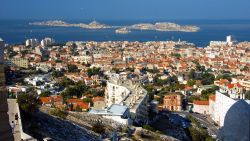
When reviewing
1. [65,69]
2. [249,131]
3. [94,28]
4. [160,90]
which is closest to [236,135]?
[249,131]

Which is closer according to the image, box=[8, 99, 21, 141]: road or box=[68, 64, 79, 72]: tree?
box=[8, 99, 21, 141]: road

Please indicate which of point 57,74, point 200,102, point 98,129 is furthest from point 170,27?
point 98,129

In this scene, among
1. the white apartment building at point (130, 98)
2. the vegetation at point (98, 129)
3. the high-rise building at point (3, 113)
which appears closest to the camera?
the high-rise building at point (3, 113)

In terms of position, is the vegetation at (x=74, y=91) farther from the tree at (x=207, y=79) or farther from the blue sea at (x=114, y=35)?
the blue sea at (x=114, y=35)

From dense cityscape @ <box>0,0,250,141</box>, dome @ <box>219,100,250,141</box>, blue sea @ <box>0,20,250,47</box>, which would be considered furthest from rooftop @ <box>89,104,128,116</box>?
blue sea @ <box>0,20,250,47</box>

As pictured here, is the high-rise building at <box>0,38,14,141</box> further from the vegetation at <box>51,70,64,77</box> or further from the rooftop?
the vegetation at <box>51,70,64,77</box>

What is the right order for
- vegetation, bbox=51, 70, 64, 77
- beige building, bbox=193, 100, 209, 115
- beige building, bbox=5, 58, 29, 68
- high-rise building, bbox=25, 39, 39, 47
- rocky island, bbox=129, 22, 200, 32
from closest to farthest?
beige building, bbox=193, 100, 209, 115
vegetation, bbox=51, 70, 64, 77
beige building, bbox=5, 58, 29, 68
high-rise building, bbox=25, 39, 39, 47
rocky island, bbox=129, 22, 200, 32

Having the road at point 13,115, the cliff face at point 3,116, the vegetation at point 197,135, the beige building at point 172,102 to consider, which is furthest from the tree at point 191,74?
the cliff face at point 3,116

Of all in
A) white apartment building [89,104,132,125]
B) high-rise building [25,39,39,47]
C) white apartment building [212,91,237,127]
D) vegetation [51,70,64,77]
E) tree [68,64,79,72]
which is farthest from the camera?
high-rise building [25,39,39,47]
